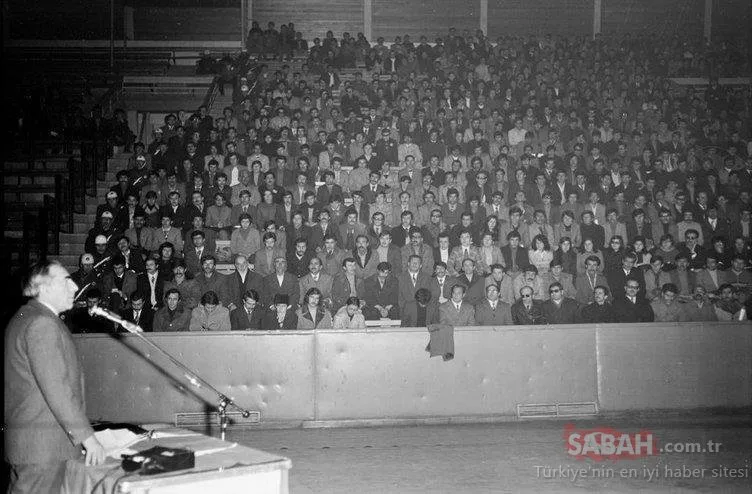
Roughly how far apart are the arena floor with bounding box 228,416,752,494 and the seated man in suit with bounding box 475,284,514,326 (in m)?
1.62

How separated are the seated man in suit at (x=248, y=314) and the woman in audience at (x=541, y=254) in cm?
497

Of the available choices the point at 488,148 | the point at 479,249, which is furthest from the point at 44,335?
the point at 488,148

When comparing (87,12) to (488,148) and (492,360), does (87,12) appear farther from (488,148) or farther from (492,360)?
(492,360)

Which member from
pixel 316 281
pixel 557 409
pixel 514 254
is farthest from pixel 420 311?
pixel 514 254

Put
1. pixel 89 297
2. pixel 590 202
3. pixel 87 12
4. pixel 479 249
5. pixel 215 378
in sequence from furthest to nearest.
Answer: pixel 87 12
pixel 590 202
pixel 479 249
pixel 89 297
pixel 215 378

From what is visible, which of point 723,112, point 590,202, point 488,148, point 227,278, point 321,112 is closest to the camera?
point 227,278

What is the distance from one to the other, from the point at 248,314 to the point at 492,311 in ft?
12.0

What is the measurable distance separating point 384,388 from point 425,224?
13.9ft

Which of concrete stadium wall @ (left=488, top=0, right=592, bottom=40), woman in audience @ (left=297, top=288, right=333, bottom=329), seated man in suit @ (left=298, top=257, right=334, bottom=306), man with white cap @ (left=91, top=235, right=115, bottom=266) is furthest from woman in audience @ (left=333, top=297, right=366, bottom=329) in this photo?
concrete stadium wall @ (left=488, top=0, right=592, bottom=40)

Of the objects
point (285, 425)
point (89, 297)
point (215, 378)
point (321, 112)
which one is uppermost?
point (321, 112)

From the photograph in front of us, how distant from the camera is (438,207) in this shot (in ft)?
41.3

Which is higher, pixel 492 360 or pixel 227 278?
pixel 227 278

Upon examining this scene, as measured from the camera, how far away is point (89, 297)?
32.3ft

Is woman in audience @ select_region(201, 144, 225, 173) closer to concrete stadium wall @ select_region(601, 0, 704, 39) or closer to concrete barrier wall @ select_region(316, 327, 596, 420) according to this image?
concrete barrier wall @ select_region(316, 327, 596, 420)
